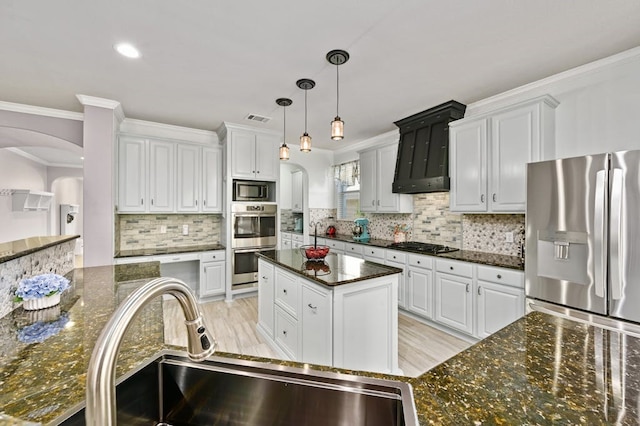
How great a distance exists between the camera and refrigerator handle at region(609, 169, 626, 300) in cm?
192

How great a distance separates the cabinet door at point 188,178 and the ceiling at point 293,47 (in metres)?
0.91

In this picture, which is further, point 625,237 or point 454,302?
point 454,302

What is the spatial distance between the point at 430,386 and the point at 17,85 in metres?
4.36

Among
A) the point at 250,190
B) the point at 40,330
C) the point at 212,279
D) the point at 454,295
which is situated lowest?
the point at 212,279

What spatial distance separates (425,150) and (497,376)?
3347 millimetres

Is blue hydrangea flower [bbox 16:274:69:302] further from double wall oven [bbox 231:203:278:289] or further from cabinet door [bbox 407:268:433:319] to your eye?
cabinet door [bbox 407:268:433:319]

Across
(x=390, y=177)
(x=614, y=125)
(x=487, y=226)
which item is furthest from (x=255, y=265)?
(x=614, y=125)

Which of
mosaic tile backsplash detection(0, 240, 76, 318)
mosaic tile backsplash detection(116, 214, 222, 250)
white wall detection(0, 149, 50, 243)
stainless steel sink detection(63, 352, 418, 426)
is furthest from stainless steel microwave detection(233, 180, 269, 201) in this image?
white wall detection(0, 149, 50, 243)

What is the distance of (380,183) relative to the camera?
4469mm

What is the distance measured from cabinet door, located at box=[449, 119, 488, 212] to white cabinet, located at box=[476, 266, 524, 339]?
2.39ft

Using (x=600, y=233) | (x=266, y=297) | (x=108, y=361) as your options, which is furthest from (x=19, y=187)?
(x=600, y=233)

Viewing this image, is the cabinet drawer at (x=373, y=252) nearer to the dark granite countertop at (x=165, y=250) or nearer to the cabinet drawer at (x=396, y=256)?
the cabinet drawer at (x=396, y=256)

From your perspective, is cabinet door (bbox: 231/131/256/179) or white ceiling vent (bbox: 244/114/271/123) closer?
white ceiling vent (bbox: 244/114/271/123)

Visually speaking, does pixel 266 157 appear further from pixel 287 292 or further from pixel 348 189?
pixel 287 292
